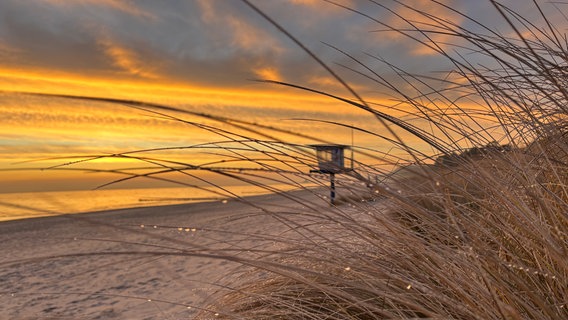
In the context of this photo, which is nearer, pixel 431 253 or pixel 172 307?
pixel 431 253

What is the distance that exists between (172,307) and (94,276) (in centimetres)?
250

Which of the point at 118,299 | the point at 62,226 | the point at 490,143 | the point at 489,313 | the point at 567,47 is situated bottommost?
the point at 62,226

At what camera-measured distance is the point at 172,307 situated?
14.8ft

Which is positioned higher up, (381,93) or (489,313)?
(381,93)

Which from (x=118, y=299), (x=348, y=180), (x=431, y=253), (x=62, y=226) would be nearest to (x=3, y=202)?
(x=431, y=253)

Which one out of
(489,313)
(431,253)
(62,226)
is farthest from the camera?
(62,226)

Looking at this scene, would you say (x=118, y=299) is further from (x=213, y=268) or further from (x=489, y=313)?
(x=489, y=313)

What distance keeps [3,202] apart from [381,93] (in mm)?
1691

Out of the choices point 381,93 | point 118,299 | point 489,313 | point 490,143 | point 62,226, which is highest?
point 381,93

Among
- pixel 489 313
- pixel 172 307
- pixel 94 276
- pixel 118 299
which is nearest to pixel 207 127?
pixel 489 313

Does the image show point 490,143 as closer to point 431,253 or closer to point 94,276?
point 431,253

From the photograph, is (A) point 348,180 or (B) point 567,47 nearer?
(A) point 348,180

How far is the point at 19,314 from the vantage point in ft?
16.4

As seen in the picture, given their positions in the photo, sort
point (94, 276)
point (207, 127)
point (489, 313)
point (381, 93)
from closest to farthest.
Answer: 1. point (489, 313)
2. point (207, 127)
3. point (381, 93)
4. point (94, 276)
